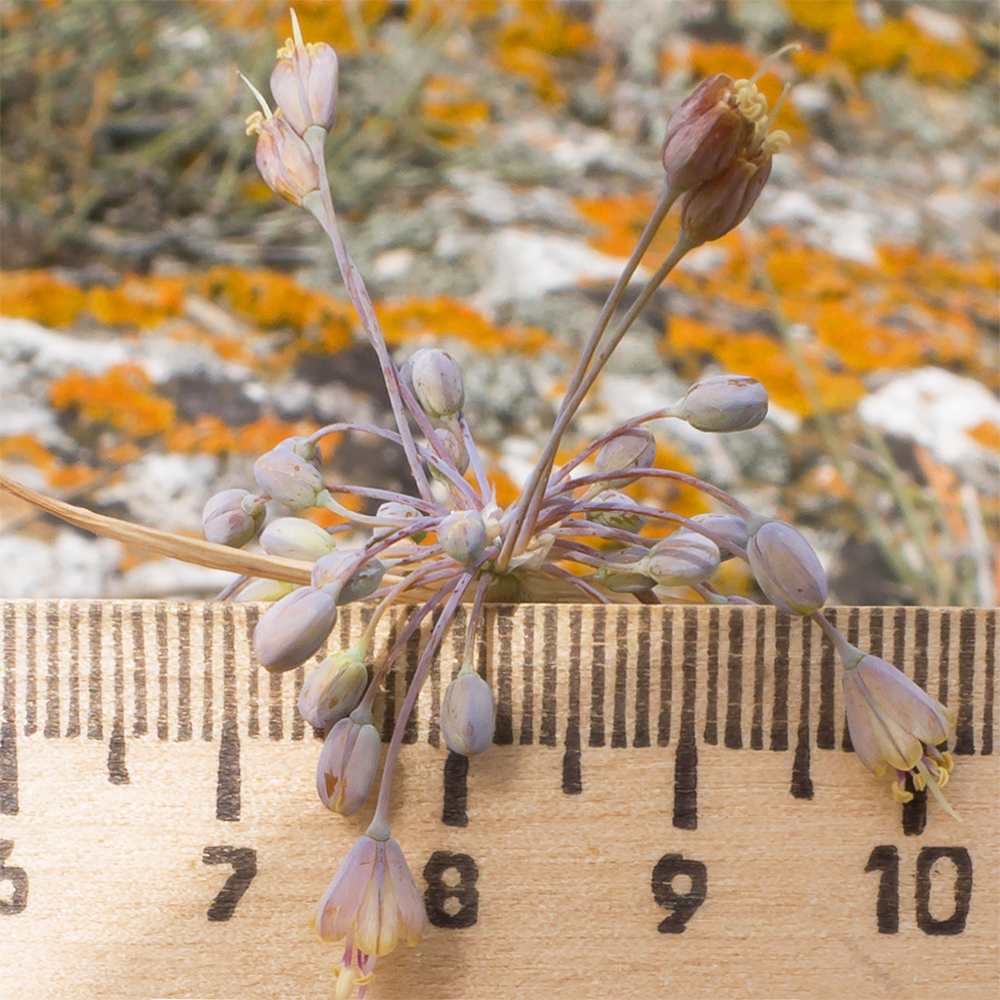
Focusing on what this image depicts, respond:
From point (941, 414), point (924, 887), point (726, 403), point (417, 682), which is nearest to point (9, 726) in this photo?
point (417, 682)

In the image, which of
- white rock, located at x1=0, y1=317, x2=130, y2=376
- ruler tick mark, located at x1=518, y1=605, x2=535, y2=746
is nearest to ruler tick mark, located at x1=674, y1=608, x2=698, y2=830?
ruler tick mark, located at x1=518, y1=605, x2=535, y2=746

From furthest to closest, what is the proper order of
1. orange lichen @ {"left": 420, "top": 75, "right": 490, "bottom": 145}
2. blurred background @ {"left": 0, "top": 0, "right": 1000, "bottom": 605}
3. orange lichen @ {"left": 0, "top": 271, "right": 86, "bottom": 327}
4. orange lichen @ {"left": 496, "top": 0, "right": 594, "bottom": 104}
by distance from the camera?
orange lichen @ {"left": 496, "top": 0, "right": 594, "bottom": 104} < orange lichen @ {"left": 420, "top": 75, "right": 490, "bottom": 145} < orange lichen @ {"left": 0, "top": 271, "right": 86, "bottom": 327} < blurred background @ {"left": 0, "top": 0, "right": 1000, "bottom": 605}

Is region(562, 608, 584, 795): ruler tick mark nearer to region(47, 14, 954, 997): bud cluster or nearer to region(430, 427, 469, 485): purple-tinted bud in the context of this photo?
region(47, 14, 954, 997): bud cluster

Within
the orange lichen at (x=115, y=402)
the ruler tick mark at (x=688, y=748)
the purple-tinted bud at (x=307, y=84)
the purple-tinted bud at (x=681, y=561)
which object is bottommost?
the ruler tick mark at (x=688, y=748)

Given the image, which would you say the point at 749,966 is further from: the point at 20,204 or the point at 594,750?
the point at 20,204

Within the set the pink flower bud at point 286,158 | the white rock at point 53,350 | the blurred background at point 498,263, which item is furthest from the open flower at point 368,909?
the white rock at point 53,350

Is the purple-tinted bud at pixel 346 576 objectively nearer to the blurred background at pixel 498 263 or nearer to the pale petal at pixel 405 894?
the pale petal at pixel 405 894

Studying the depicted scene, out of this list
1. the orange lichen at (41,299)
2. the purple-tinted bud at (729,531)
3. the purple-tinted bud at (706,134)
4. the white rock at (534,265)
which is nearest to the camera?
the purple-tinted bud at (706,134)
